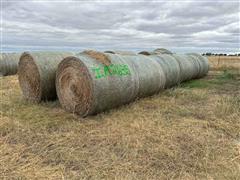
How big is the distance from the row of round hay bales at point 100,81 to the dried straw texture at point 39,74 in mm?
494

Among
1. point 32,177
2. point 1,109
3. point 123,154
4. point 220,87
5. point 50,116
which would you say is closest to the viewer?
point 32,177

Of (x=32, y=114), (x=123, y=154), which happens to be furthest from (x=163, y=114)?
(x=32, y=114)

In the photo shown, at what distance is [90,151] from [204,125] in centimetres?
242

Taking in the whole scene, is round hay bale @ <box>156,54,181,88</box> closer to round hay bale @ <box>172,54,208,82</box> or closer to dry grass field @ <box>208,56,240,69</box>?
round hay bale @ <box>172,54,208,82</box>

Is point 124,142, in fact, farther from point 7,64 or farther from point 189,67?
point 7,64

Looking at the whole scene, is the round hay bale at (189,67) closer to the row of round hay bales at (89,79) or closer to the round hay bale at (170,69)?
the round hay bale at (170,69)

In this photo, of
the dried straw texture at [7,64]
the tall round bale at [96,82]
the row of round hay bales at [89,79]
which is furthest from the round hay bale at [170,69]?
the dried straw texture at [7,64]

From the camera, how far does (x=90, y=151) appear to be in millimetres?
4305

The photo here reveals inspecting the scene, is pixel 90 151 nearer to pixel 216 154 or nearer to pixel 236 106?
pixel 216 154

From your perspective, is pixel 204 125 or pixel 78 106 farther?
pixel 78 106

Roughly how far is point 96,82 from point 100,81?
0.11 metres

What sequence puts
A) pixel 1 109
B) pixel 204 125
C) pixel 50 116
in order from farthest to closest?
pixel 1 109, pixel 50 116, pixel 204 125

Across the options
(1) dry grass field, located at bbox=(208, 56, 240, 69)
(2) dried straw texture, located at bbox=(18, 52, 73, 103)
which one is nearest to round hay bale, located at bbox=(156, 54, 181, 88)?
(2) dried straw texture, located at bbox=(18, 52, 73, 103)

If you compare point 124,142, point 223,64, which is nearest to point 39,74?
point 124,142
